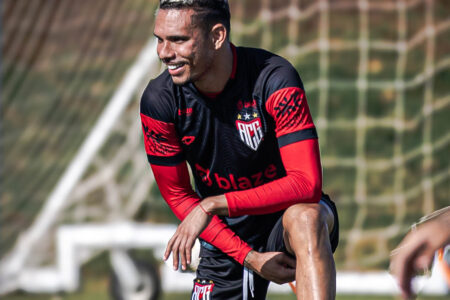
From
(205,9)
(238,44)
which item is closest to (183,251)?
(205,9)

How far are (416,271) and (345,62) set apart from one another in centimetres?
550

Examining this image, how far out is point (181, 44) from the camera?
2.84 m

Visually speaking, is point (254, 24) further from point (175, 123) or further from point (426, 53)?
point (175, 123)

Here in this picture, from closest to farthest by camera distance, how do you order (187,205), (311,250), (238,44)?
(311,250) → (187,205) → (238,44)

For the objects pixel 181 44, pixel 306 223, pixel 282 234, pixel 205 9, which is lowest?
pixel 282 234

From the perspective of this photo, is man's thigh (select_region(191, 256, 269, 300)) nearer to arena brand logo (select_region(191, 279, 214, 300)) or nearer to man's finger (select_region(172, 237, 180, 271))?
arena brand logo (select_region(191, 279, 214, 300))

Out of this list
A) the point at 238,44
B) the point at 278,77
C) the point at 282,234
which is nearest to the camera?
the point at 278,77

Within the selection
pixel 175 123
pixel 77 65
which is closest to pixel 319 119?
pixel 77 65

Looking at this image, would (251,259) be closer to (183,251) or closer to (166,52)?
(183,251)

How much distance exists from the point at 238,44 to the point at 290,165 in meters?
3.31

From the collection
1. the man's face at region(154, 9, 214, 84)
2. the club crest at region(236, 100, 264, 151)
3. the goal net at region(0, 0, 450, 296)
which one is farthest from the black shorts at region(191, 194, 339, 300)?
the goal net at region(0, 0, 450, 296)

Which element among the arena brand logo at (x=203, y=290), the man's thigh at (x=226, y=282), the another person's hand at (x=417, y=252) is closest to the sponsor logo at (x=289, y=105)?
the man's thigh at (x=226, y=282)

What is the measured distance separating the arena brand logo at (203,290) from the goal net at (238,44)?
2.36 meters

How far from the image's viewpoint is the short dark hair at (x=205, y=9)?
2.82 m
